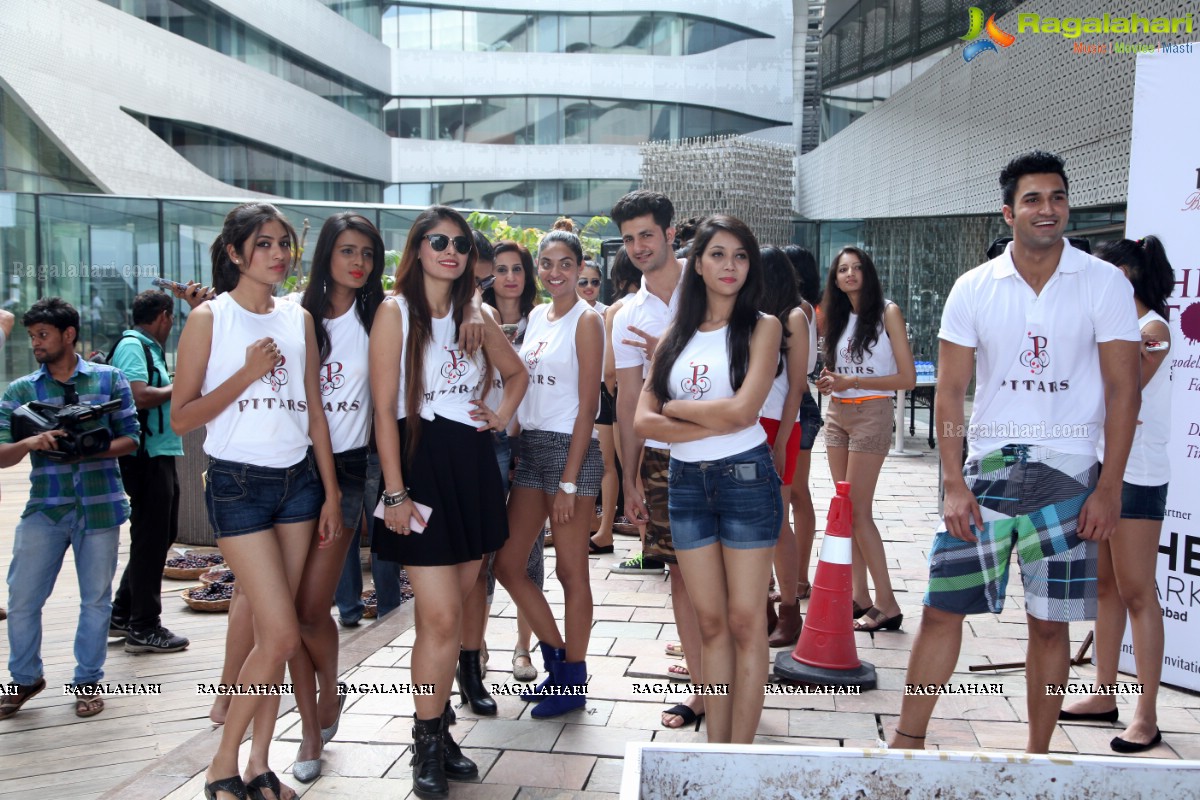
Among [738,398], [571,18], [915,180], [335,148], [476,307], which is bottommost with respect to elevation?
[738,398]

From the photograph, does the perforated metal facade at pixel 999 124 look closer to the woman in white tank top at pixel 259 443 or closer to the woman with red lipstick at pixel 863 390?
the woman with red lipstick at pixel 863 390

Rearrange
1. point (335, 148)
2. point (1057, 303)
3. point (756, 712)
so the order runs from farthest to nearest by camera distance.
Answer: point (335, 148), point (756, 712), point (1057, 303)

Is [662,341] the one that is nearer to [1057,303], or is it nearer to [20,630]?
[1057,303]

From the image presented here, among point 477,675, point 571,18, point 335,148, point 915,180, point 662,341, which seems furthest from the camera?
point 571,18

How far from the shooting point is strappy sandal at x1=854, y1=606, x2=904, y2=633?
16.7ft

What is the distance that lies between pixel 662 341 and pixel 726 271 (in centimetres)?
35

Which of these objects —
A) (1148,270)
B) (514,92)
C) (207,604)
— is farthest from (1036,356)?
(514,92)

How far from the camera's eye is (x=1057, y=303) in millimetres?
3102

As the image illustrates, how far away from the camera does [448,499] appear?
11.5 ft

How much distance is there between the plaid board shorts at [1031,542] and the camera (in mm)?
3088

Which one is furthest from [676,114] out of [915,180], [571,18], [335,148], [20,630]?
[20,630]

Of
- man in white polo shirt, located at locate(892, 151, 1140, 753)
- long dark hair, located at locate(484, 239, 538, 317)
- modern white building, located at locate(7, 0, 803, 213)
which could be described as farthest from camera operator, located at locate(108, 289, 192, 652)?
modern white building, located at locate(7, 0, 803, 213)

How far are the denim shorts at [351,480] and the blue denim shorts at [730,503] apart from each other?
3.96 ft

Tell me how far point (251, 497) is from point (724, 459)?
5.17 feet
